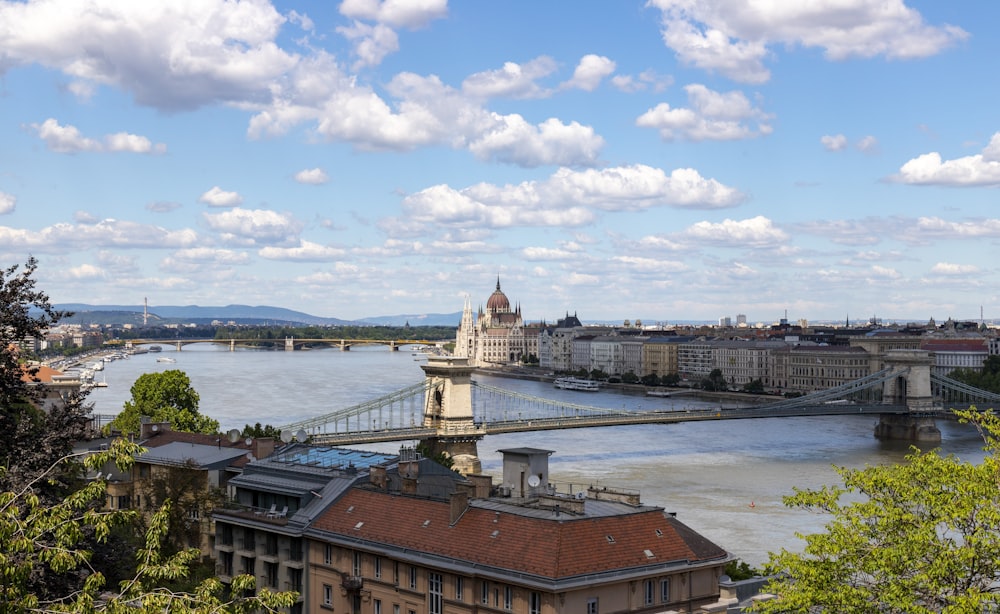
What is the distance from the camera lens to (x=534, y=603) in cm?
1588

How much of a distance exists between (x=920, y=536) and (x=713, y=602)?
247 inches

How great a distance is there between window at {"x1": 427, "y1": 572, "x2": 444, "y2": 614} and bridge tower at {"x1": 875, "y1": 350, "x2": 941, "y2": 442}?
49052 millimetres

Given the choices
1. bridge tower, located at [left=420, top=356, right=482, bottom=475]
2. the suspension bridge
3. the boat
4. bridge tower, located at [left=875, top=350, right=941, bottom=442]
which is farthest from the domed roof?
bridge tower, located at [left=420, top=356, right=482, bottom=475]

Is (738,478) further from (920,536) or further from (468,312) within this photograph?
(468,312)

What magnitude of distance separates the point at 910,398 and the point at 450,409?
31.6 m

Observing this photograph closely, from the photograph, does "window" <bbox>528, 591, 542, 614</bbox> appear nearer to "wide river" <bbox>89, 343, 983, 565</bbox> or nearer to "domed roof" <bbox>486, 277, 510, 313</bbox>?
"wide river" <bbox>89, 343, 983, 565</bbox>

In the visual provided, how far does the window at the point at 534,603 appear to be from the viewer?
15.8 metres

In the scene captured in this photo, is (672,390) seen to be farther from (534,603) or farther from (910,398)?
(534,603)

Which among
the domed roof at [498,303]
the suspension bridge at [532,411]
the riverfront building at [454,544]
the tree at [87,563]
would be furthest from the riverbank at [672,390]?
the tree at [87,563]

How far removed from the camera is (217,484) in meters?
23.9

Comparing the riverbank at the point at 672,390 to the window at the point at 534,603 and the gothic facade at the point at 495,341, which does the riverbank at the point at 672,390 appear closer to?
the gothic facade at the point at 495,341

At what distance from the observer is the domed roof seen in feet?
600

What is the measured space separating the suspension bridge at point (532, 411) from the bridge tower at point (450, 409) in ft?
0.12

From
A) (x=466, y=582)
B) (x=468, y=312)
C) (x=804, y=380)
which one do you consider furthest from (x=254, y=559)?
(x=468, y=312)
